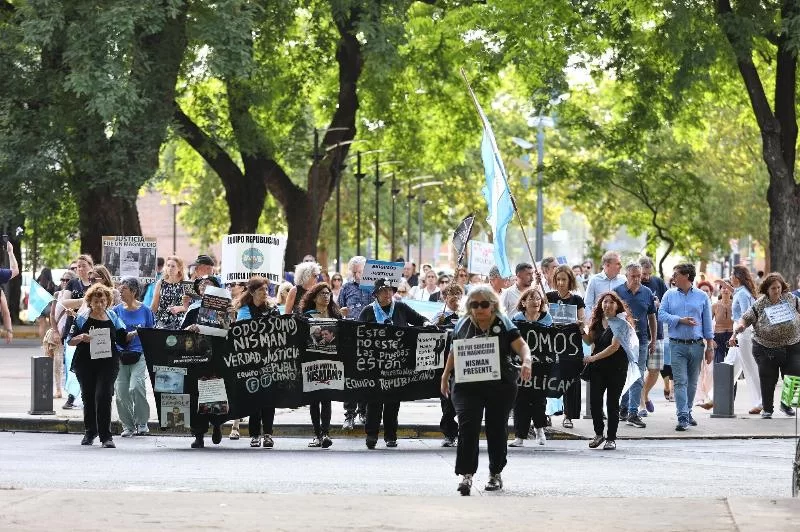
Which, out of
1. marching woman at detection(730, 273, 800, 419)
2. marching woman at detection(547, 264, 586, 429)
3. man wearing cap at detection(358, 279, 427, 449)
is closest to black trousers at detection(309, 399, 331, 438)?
man wearing cap at detection(358, 279, 427, 449)

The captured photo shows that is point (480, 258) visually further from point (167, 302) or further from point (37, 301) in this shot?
point (167, 302)

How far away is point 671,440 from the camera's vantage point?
18188 mm

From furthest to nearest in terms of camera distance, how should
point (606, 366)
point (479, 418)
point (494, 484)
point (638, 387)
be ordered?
1. point (638, 387)
2. point (606, 366)
3. point (494, 484)
4. point (479, 418)

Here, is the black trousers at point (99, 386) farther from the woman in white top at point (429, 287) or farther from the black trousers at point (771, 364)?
the woman in white top at point (429, 287)

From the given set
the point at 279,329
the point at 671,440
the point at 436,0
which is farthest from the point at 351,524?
the point at 436,0

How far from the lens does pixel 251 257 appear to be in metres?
26.5

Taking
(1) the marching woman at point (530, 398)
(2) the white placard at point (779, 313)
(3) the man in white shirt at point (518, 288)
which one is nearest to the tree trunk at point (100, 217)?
(2) the white placard at point (779, 313)

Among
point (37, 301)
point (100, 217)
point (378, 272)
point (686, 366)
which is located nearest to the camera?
point (686, 366)

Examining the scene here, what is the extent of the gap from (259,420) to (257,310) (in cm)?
106

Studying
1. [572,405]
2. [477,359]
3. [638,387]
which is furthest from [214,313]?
Answer: [638,387]

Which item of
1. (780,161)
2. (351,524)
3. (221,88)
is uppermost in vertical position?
(221,88)

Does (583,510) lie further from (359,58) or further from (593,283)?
(359,58)

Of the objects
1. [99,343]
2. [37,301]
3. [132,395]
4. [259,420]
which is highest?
[37,301]

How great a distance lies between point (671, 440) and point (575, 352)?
1690 millimetres
